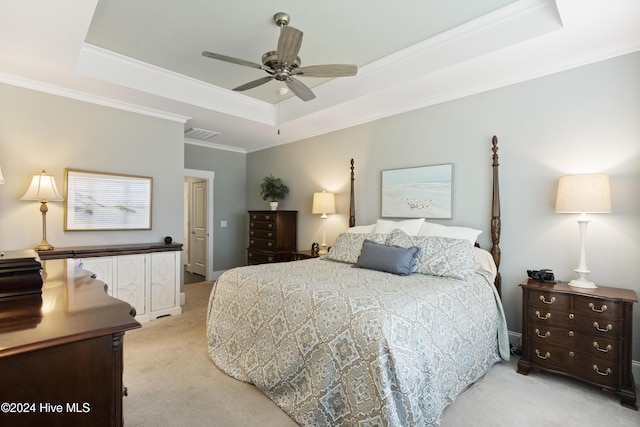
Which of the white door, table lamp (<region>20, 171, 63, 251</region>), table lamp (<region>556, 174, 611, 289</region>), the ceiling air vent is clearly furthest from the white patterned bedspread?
the white door

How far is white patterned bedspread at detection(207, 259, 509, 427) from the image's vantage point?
1663mm

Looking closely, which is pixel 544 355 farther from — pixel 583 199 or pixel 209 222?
pixel 209 222

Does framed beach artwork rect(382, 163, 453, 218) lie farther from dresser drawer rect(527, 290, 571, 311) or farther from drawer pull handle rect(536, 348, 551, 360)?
drawer pull handle rect(536, 348, 551, 360)

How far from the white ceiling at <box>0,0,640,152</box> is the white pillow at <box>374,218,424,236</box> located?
141cm

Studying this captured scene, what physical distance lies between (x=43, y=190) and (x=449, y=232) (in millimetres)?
4160

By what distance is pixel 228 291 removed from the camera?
278 centimetres

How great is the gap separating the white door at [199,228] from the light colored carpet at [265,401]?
11.7 feet

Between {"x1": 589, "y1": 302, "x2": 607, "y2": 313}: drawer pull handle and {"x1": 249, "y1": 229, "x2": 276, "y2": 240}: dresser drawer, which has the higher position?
{"x1": 249, "y1": 229, "x2": 276, "y2": 240}: dresser drawer

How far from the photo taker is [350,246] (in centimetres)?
350

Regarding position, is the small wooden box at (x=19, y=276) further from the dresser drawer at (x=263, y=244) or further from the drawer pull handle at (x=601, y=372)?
the dresser drawer at (x=263, y=244)

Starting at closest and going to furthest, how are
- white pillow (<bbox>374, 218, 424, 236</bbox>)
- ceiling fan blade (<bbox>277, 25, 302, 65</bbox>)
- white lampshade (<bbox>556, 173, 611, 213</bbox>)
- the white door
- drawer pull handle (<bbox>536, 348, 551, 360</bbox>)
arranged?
ceiling fan blade (<bbox>277, 25, 302, 65</bbox>), white lampshade (<bbox>556, 173, 611, 213</bbox>), drawer pull handle (<bbox>536, 348, 551, 360</bbox>), white pillow (<bbox>374, 218, 424, 236</bbox>), the white door

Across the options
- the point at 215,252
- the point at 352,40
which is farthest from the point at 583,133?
the point at 215,252

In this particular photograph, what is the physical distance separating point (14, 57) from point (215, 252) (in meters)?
4.04

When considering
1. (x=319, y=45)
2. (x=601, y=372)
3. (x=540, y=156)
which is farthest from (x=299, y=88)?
(x=601, y=372)
